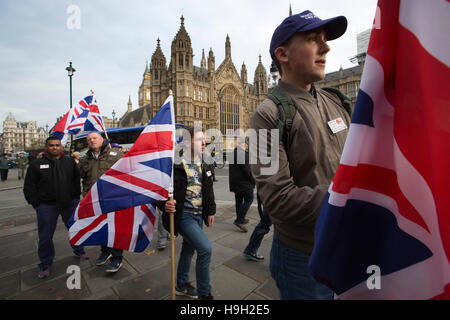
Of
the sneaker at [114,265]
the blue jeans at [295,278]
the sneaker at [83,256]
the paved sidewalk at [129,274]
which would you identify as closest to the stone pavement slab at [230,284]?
the paved sidewalk at [129,274]

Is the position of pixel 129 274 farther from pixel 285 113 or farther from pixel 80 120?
pixel 80 120

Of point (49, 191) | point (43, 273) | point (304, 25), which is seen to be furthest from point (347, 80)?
Answer: point (43, 273)

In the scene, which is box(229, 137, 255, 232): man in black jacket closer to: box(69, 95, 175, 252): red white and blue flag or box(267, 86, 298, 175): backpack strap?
box(69, 95, 175, 252): red white and blue flag

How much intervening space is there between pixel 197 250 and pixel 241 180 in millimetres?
2734

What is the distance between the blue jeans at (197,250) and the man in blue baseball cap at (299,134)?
1327 millimetres

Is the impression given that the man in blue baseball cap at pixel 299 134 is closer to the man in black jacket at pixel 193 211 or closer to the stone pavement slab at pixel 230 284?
the man in black jacket at pixel 193 211

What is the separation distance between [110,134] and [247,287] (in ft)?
62.1

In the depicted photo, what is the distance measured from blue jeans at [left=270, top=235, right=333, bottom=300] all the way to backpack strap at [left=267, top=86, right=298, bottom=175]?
0.53m

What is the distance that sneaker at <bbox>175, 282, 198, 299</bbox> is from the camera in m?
2.70

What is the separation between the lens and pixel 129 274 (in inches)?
125

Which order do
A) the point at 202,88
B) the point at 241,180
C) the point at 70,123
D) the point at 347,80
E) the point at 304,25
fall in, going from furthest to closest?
1. the point at 347,80
2. the point at 202,88
3. the point at 70,123
4. the point at 241,180
5. the point at 304,25

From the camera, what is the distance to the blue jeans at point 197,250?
243 cm
